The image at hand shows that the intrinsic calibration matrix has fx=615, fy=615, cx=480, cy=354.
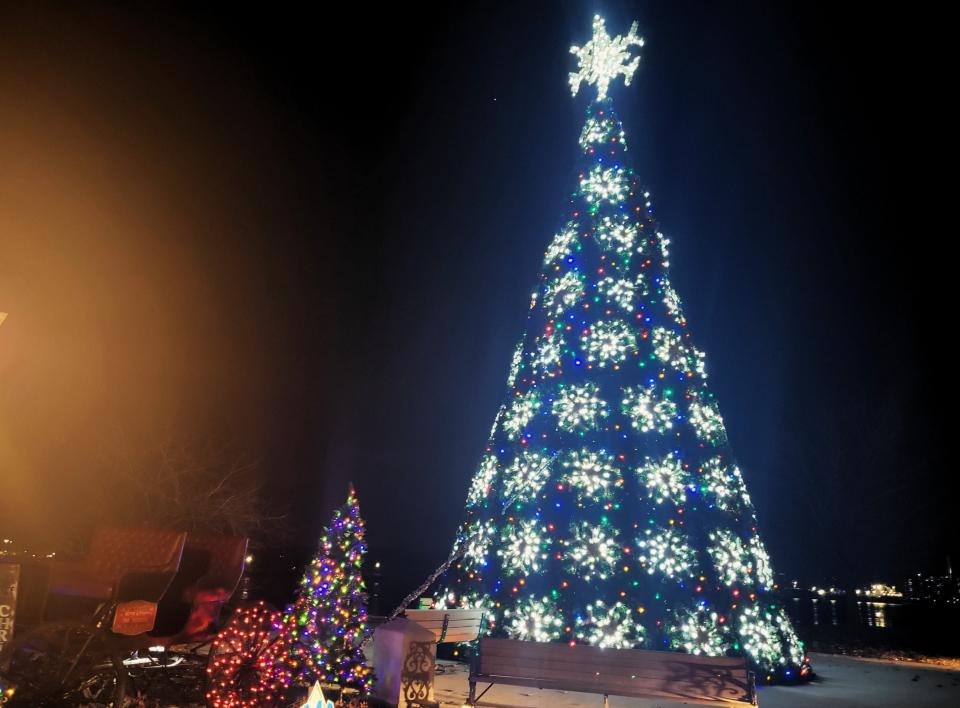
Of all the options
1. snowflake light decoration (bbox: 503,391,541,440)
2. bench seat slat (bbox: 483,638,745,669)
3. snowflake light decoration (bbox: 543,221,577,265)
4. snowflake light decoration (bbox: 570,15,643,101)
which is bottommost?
A: bench seat slat (bbox: 483,638,745,669)

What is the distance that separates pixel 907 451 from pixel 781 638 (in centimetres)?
1348

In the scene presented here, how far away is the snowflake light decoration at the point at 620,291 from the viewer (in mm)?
8047

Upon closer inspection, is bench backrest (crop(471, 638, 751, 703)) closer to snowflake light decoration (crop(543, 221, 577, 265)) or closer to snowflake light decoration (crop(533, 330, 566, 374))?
snowflake light decoration (crop(533, 330, 566, 374))

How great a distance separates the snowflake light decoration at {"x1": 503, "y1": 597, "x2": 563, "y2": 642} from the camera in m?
7.00

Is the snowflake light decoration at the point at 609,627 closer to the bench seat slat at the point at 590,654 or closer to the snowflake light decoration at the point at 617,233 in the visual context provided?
the bench seat slat at the point at 590,654

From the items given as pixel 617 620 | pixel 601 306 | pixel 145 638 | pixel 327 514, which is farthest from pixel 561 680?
pixel 327 514

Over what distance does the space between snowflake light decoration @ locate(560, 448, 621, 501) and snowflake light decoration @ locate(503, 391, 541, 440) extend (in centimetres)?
82

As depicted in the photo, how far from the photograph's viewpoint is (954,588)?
76.1 feet

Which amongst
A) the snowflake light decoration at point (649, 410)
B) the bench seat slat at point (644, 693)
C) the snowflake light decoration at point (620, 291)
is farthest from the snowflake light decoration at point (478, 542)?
the snowflake light decoration at point (620, 291)

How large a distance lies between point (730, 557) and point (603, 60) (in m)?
7.44

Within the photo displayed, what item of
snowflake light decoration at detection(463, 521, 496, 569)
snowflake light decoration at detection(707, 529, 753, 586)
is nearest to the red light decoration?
snowflake light decoration at detection(463, 521, 496, 569)

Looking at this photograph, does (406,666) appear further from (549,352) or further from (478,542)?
(549,352)

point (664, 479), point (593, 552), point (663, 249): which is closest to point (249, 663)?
point (593, 552)

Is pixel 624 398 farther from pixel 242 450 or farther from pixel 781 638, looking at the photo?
pixel 242 450
